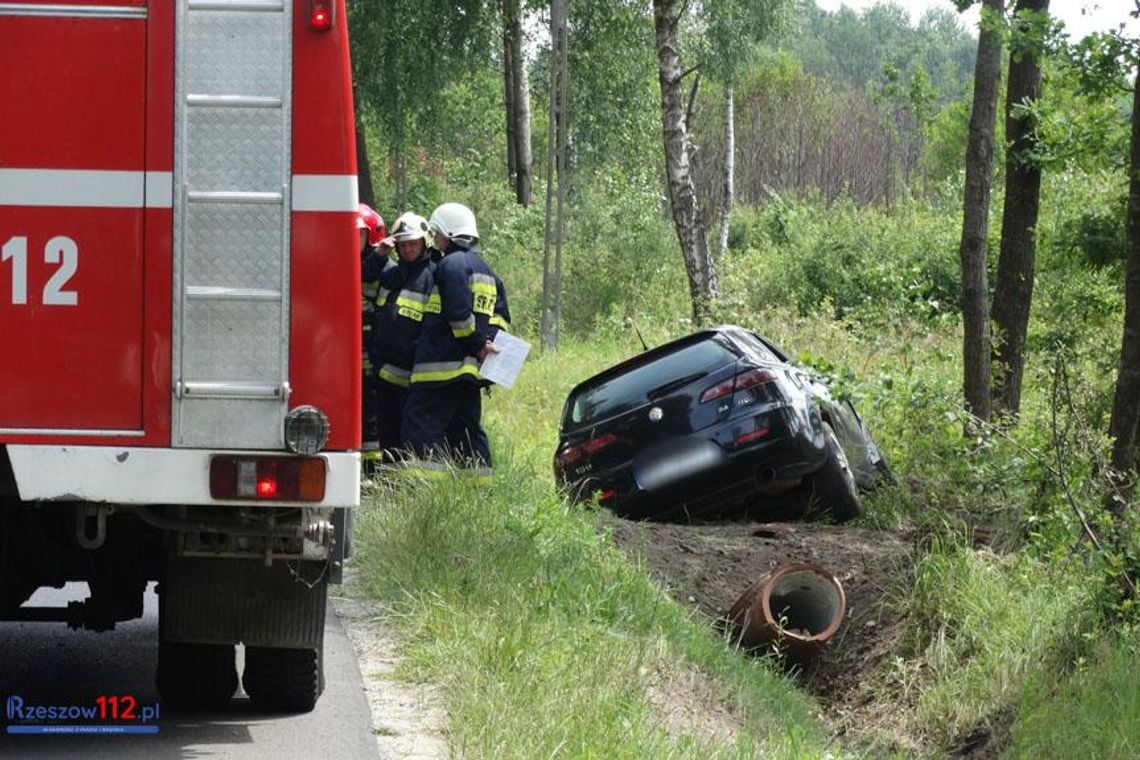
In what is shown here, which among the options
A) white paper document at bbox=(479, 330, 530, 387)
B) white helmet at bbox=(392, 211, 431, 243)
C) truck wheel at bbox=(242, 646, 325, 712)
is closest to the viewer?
truck wheel at bbox=(242, 646, 325, 712)

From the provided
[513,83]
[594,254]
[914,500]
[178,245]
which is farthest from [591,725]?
[513,83]

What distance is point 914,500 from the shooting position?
13414mm

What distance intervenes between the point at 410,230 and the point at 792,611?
3192 mm

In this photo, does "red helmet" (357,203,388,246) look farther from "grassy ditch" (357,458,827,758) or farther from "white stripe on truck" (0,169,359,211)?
"white stripe on truck" (0,169,359,211)

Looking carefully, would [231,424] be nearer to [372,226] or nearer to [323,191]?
[323,191]

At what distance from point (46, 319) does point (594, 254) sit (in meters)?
26.1

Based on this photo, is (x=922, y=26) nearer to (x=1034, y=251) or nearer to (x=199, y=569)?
(x=1034, y=251)

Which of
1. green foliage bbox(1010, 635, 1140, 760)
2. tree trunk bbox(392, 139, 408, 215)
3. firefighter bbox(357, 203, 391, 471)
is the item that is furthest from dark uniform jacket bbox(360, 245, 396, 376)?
tree trunk bbox(392, 139, 408, 215)

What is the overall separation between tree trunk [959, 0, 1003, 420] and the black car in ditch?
114 inches

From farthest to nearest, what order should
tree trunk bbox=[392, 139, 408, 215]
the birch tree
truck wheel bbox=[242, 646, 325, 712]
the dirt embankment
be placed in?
the birch tree, tree trunk bbox=[392, 139, 408, 215], the dirt embankment, truck wheel bbox=[242, 646, 325, 712]

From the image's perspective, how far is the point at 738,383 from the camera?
12586mm

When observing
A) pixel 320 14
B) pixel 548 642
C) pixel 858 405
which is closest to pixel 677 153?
pixel 858 405

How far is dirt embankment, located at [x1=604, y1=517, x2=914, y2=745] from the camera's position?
1069 centimetres

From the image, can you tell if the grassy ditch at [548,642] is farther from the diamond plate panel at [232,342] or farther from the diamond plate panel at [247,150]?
the diamond plate panel at [247,150]
